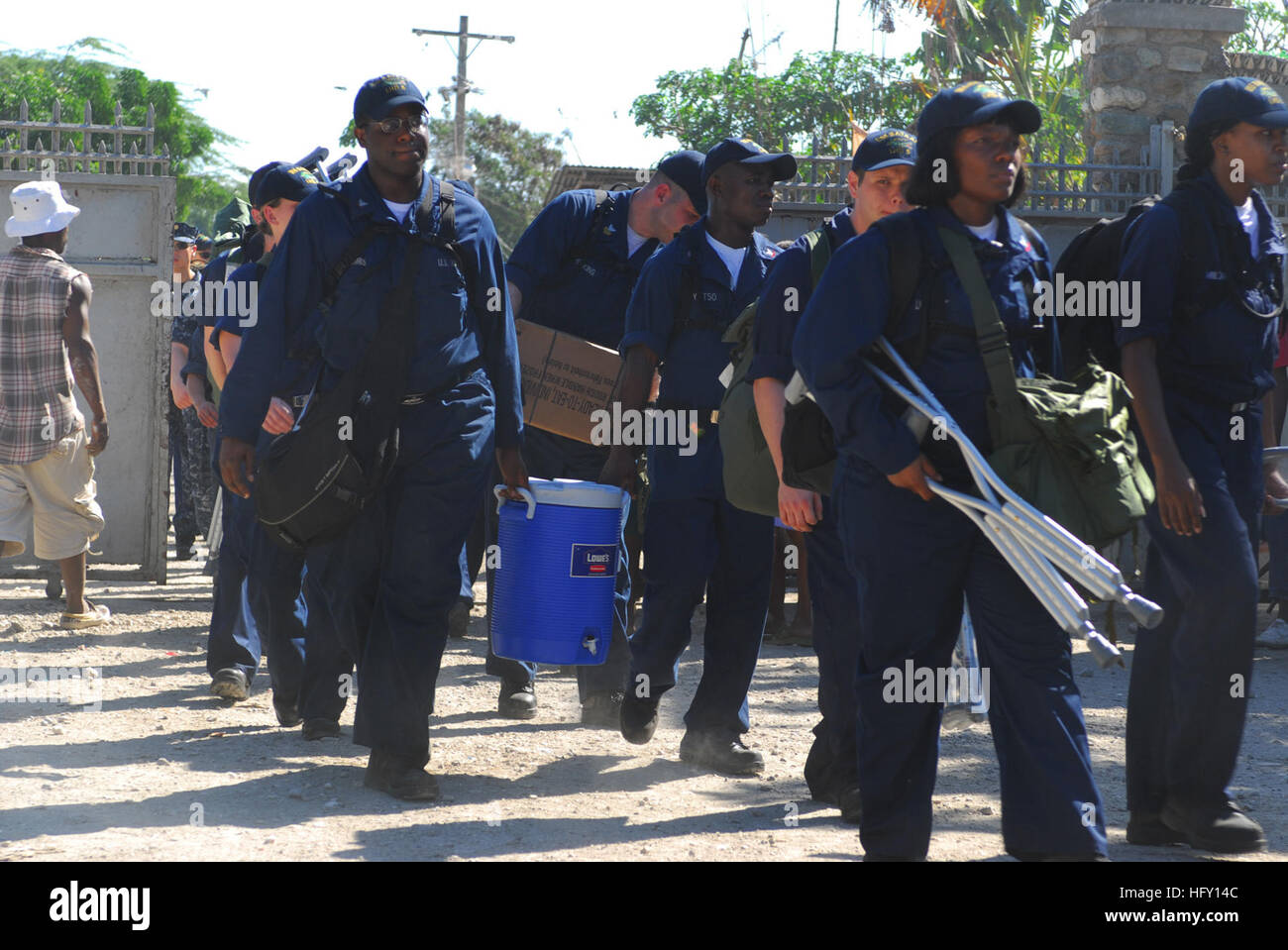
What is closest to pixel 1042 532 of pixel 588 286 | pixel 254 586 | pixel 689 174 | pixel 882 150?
pixel 882 150

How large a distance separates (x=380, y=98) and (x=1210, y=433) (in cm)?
276

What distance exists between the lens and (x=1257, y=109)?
15.3 feet

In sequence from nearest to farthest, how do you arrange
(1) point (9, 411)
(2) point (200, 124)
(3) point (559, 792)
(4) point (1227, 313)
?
(4) point (1227, 313), (3) point (559, 792), (1) point (9, 411), (2) point (200, 124)

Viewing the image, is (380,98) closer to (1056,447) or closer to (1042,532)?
(1056,447)

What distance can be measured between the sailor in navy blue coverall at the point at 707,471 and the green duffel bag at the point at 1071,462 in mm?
2002

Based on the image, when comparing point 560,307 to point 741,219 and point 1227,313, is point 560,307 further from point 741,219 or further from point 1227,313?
point 1227,313

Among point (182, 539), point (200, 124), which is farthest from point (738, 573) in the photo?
point (200, 124)

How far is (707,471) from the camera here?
570 cm

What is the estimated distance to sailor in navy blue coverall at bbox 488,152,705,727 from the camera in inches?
261

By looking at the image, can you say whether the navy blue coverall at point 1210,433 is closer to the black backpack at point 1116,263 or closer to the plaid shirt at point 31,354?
the black backpack at point 1116,263

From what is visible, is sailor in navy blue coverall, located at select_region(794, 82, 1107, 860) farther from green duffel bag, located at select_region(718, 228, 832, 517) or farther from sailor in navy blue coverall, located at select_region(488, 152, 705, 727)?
sailor in navy blue coverall, located at select_region(488, 152, 705, 727)

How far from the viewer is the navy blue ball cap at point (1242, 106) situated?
464 centimetres

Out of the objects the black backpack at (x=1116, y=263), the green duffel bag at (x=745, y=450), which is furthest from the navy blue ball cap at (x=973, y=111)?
the green duffel bag at (x=745, y=450)

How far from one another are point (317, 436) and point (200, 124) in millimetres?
50744
